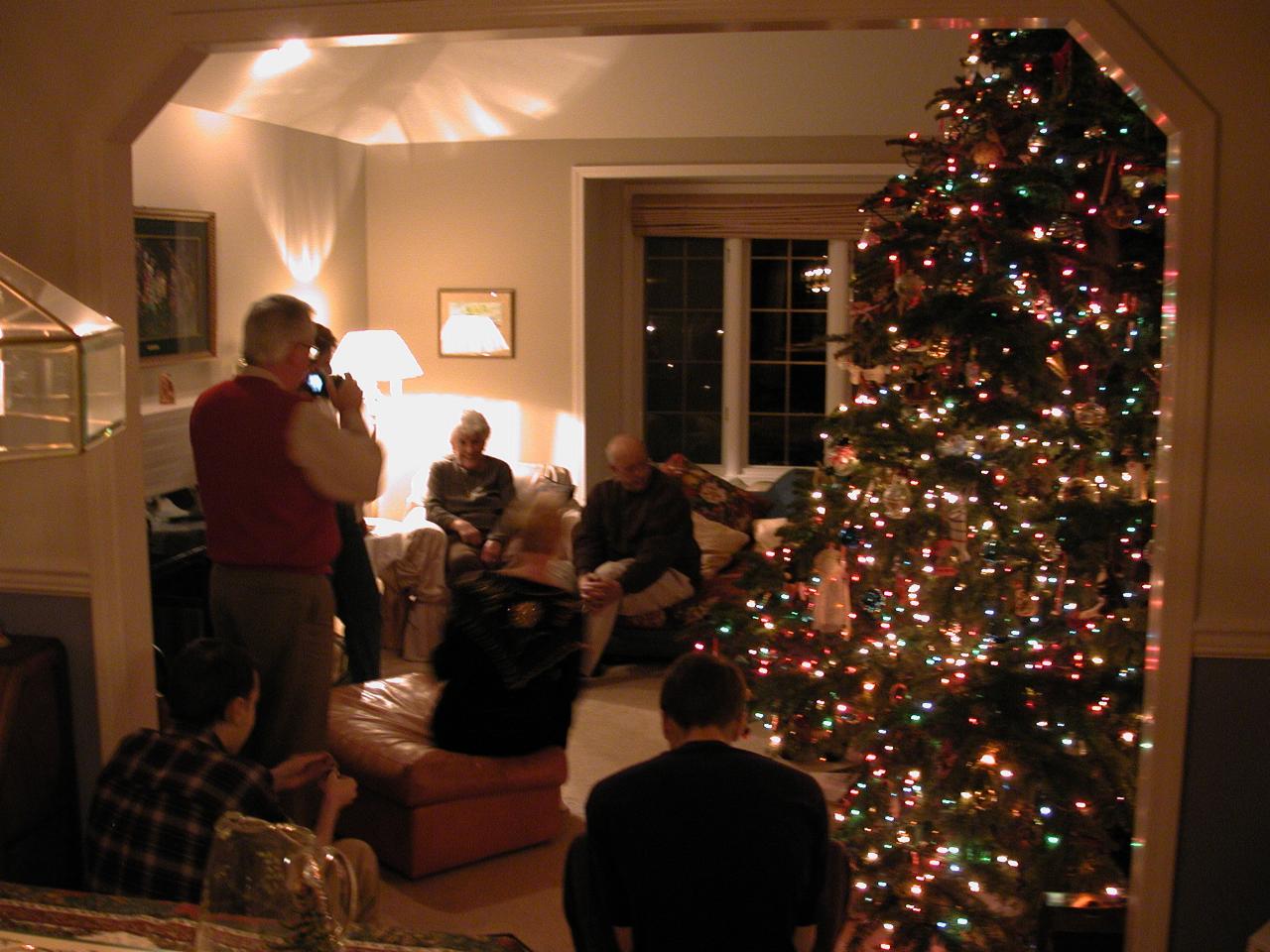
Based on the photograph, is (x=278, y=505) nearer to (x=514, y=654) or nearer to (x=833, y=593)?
(x=514, y=654)

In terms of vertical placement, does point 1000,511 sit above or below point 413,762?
above

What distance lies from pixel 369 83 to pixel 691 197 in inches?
79.9

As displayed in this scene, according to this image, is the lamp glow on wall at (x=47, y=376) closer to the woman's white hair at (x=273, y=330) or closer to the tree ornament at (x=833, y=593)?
the woman's white hair at (x=273, y=330)

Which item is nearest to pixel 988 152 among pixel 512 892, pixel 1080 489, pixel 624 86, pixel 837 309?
pixel 1080 489

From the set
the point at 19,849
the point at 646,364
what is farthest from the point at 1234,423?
the point at 646,364

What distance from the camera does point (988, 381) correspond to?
129 inches

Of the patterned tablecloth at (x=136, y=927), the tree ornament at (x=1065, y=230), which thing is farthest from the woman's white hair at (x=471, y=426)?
the patterned tablecloth at (x=136, y=927)

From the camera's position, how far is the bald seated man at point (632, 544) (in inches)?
216

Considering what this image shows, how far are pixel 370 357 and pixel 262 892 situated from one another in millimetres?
5345

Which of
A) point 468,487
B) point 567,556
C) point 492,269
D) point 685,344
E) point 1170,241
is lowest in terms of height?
point 567,556

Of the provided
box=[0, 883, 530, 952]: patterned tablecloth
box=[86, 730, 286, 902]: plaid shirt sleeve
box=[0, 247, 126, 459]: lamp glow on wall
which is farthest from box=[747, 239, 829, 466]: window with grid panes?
box=[0, 247, 126, 459]: lamp glow on wall

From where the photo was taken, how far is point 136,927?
1.66 metres

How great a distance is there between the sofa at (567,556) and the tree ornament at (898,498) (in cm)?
199

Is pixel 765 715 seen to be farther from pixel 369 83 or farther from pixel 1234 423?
pixel 369 83
